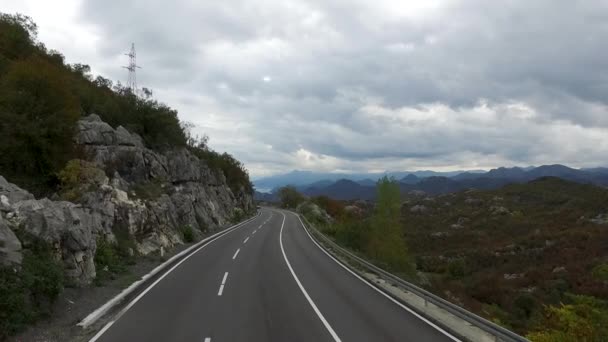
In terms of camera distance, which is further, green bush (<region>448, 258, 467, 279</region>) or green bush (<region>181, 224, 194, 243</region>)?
green bush (<region>448, 258, 467, 279</region>)

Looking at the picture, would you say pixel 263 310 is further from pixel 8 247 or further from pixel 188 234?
pixel 188 234

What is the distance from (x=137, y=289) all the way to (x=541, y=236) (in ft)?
230

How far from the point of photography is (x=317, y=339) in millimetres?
8766

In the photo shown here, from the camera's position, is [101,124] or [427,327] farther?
[101,124]

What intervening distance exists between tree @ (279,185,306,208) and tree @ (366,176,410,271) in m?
A: 66.2

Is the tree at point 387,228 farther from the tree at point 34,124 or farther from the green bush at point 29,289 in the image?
the green bush at point 29,289

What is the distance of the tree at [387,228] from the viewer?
39.0m

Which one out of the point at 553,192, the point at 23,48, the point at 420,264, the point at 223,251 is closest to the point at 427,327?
the point at 223,251

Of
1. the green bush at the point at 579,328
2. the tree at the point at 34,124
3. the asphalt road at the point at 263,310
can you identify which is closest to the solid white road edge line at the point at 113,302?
the asphalt road at the point at 263,310

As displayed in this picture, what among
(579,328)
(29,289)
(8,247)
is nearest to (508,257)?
(579,328)

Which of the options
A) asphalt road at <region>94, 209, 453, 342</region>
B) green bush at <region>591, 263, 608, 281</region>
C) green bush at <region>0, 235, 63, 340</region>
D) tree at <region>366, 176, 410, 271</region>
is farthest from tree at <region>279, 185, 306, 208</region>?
green bush at <region>0, 235, 63, 340</region>

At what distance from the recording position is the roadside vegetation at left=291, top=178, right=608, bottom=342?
1853 centimetres

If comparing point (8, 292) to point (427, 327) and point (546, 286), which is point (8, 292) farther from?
point (546, 286)

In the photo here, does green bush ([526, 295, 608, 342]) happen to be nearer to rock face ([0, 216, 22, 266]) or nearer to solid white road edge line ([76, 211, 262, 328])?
solid white road edge line ([76, 211, 262, 328])
